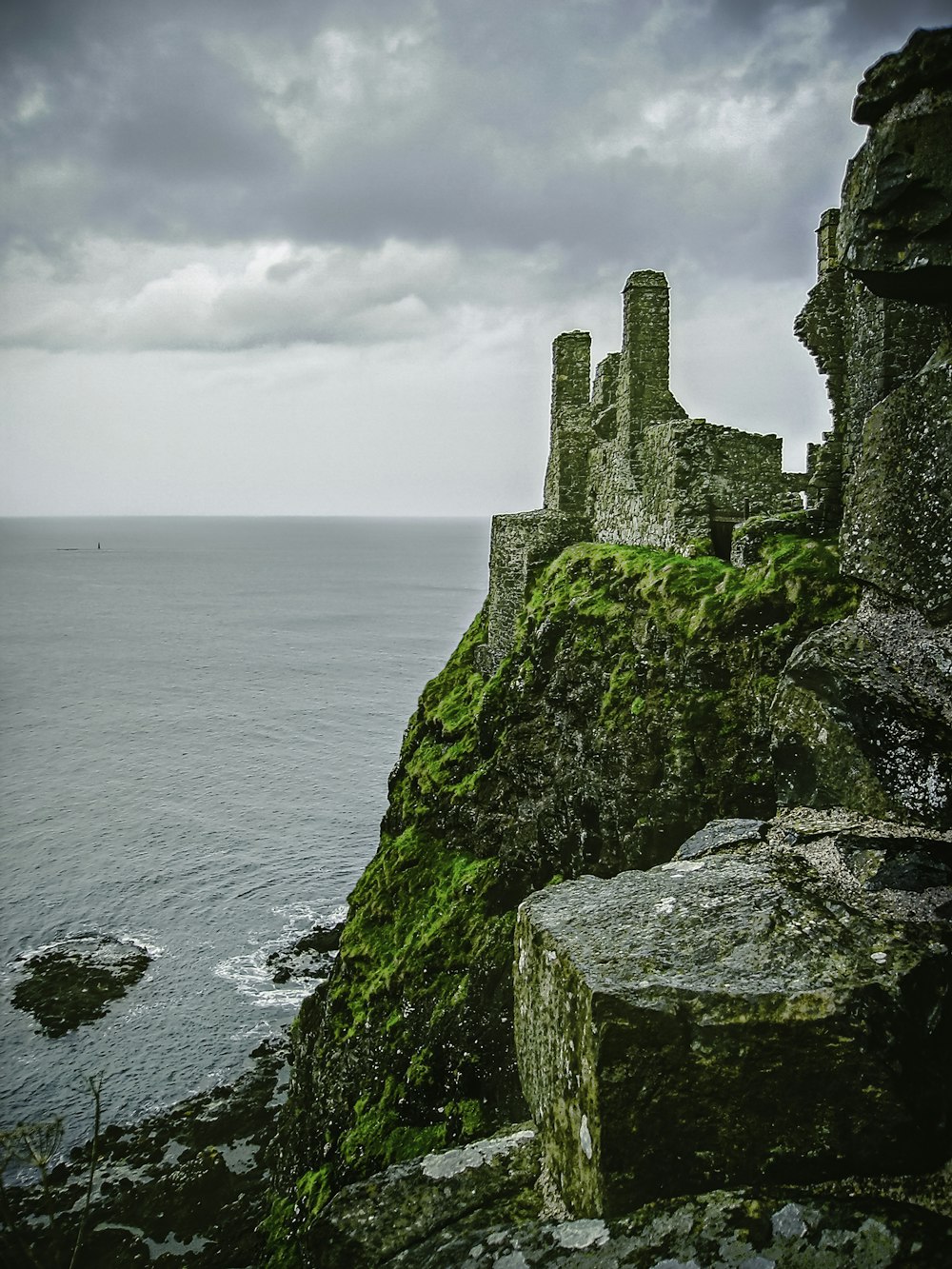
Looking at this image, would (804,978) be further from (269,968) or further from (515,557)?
(269,968)

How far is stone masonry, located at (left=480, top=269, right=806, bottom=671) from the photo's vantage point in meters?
18.6

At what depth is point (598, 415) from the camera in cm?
2659

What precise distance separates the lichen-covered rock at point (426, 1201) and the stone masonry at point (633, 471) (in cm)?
1395

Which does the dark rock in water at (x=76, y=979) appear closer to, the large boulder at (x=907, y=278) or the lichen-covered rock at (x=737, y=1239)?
the lichen-covered rock at (x=737, y=1239)

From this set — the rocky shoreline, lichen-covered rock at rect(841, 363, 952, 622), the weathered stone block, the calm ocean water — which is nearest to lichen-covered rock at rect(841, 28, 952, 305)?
lichen-covered rock at rect(841, 363, 952, 622)

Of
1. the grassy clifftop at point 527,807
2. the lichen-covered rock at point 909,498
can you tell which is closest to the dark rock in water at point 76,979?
the grassy clifftop at point 527,807

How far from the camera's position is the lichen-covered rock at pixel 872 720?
6.81 meters

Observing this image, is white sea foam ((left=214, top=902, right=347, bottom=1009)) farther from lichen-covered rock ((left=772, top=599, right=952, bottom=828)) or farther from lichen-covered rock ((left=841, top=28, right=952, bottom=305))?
lichen-covered rock ((left=841, top=28, right=952, bottom=305))

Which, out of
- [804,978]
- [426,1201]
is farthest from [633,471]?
[426,1201]

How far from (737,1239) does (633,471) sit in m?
19.6

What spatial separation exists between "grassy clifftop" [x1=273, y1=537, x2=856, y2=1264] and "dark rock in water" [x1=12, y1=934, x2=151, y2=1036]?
17208 millimetres

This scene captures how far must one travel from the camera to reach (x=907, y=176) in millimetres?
6465

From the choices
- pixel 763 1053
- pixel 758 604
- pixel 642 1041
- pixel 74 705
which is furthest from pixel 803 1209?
pixel 74 705

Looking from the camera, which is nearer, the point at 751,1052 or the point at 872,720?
the point at 751,1052
